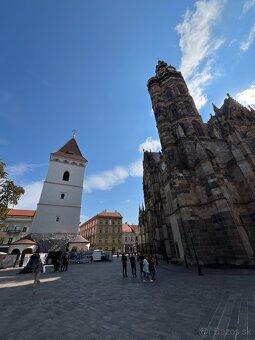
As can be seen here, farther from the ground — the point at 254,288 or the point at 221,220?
the point at 221,220

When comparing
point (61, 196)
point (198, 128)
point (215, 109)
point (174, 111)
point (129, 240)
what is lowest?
point (129, 240)

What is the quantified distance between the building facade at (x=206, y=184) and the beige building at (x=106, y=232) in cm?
2979

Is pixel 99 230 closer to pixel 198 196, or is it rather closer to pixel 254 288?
pixel 198 196

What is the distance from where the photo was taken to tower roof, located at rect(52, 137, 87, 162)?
34.9 metres

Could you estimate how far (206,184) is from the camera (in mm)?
15555

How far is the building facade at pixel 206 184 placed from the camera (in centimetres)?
1348

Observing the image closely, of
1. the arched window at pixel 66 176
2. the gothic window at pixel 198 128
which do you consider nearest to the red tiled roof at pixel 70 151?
the arched window at pixel 66 176

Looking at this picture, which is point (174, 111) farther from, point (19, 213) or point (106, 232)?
point (19, 213)

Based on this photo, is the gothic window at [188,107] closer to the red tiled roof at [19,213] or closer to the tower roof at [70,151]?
the tower roof at [70,151]

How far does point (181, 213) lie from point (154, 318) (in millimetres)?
11894

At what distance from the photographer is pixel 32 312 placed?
197 inches

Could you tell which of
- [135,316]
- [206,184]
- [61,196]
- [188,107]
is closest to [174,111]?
[188,107]

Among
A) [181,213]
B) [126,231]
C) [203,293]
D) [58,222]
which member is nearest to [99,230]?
[126,231]

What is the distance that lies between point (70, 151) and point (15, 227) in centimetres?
2266
